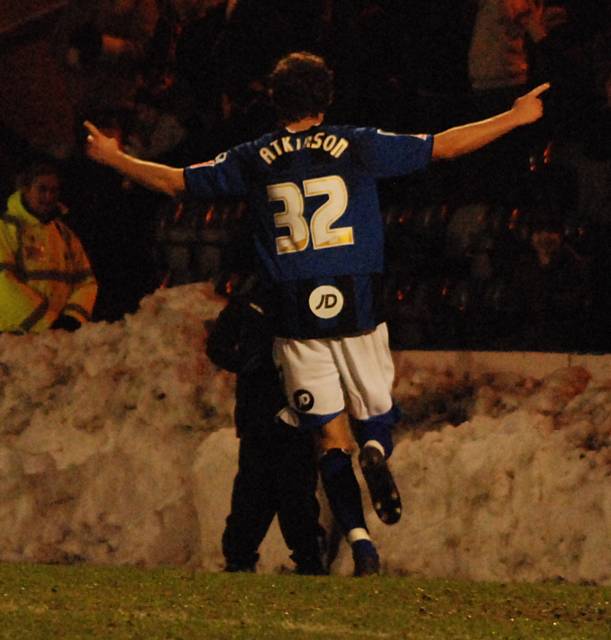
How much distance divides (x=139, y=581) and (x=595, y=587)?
1.46 metres

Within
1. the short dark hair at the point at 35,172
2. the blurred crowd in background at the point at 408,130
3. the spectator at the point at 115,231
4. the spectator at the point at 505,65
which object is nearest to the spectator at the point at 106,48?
the blurred crowd in background at the point at 408,130

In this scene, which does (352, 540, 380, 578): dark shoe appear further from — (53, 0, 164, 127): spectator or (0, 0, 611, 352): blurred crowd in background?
(53, 0, 164, 127): spectator

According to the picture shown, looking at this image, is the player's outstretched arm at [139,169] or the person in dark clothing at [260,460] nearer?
the player's outstretched arm at [139,169]

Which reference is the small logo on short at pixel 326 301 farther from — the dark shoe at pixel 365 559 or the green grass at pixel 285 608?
the green grass at pixel 285 608

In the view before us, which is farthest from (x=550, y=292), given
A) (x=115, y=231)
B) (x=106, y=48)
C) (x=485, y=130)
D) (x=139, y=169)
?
(x=106, y=48)

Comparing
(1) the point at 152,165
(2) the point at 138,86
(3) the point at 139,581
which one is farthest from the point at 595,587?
(2) the point at 138,86

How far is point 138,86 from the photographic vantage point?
907 cm

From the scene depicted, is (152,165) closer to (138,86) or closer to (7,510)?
(7,510)

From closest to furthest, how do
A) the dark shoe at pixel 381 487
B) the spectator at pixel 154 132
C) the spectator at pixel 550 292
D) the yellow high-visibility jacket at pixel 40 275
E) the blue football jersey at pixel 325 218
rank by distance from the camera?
the dark shoe at pixel 381 487 → the blue football jersey at pixel 325 218 → the spectator at pixel 550 292 → the spectator at pixel 154 132 → the yellow high-visibility jacket at pixel 40 275

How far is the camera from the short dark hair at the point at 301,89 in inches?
241

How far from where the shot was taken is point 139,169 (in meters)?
6.29

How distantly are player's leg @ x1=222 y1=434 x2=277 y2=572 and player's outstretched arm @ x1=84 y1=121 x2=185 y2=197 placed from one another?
946 mm

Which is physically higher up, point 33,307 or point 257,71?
point 257,71

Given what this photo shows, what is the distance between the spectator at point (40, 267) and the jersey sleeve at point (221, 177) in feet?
8.80
